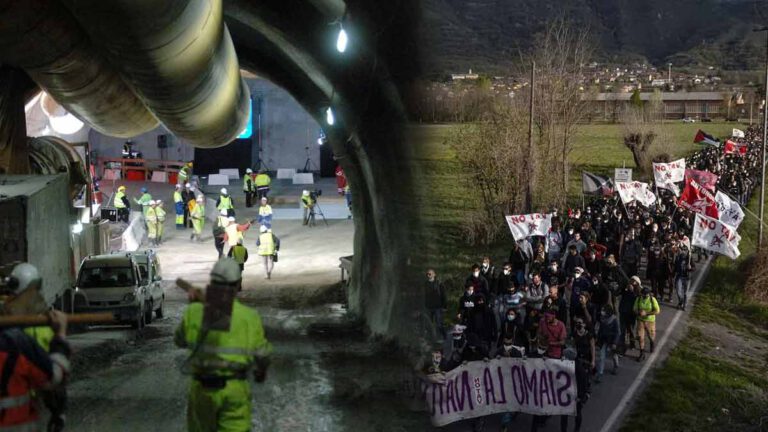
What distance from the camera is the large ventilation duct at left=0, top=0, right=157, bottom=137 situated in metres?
10.1

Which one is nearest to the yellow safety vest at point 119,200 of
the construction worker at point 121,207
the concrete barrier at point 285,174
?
the construction worker at point 121,207

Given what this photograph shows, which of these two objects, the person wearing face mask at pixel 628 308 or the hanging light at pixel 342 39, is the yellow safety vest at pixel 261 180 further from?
the hanging light at pixel 342 39

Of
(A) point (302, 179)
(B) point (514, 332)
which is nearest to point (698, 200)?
(B) point (514, 332)

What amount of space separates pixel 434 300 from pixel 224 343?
37.8 ft

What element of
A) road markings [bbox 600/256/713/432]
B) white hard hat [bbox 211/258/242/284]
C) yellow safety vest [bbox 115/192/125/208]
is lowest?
road markings [bbox 600/256/713/432]

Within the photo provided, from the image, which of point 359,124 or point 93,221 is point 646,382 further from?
point 93,221

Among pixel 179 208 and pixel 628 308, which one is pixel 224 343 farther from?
pixel 179 208

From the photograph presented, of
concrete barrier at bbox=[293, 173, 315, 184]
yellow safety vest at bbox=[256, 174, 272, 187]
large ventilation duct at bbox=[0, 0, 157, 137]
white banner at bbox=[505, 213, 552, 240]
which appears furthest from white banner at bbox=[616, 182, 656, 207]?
concrete barrier at bbox=[293, 173, 315, 184]

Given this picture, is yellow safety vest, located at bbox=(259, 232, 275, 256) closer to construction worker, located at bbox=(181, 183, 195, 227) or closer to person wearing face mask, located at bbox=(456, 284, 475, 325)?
person wearing face mask, located at bbox=(456, 284, 475, 325)

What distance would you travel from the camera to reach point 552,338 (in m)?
14.1

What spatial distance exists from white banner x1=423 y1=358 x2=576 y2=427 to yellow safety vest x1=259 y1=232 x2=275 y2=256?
13327 mm

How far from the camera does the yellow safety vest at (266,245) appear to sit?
26.0 metres

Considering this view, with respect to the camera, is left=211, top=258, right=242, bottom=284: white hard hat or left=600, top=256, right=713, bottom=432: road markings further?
left=600, top=256, right=713, bottom=432: road markings

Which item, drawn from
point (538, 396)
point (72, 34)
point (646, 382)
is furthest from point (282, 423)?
point (646, 382)
